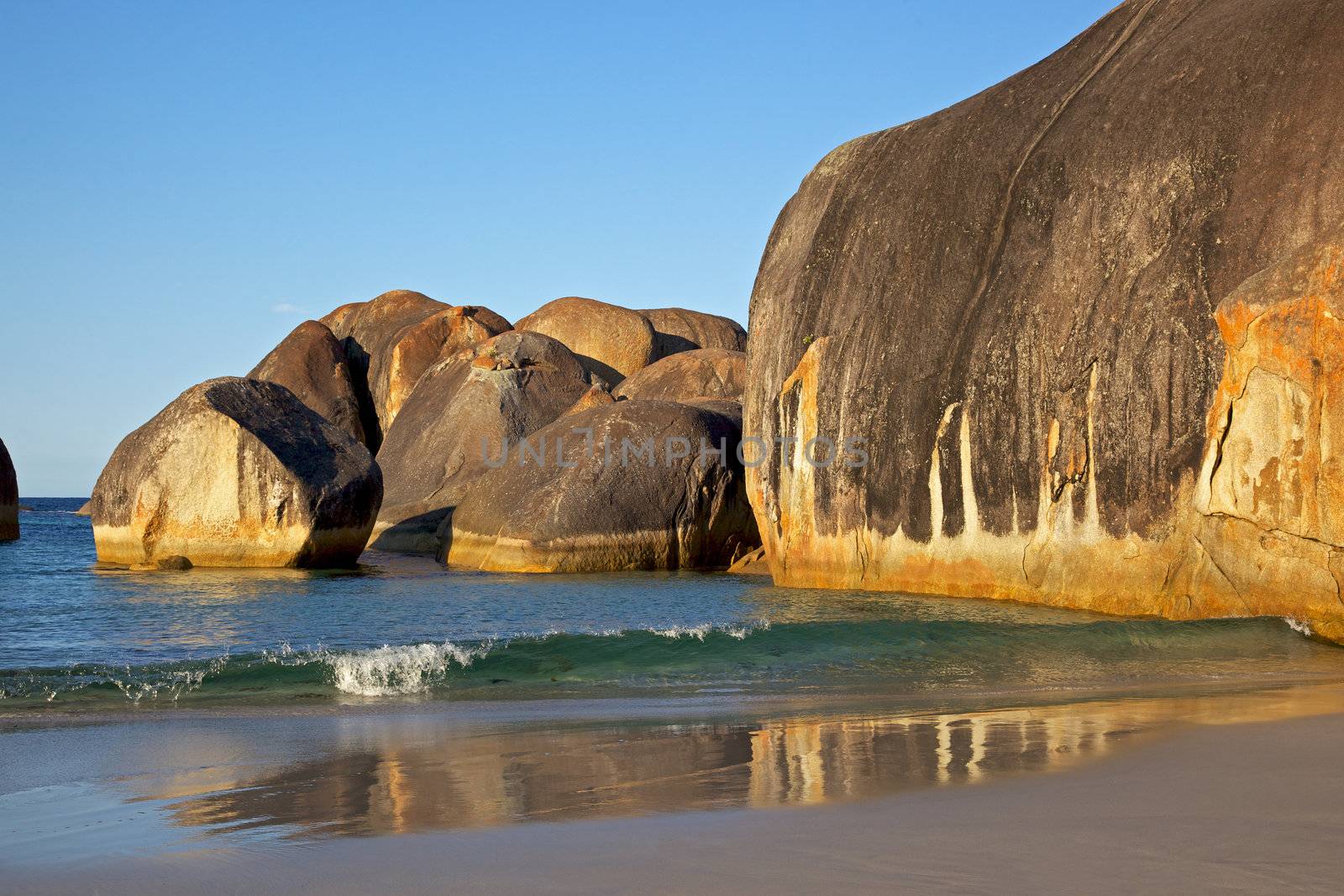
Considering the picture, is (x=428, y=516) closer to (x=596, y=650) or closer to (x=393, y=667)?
(x=596, y=650)

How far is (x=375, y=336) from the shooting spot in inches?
1485

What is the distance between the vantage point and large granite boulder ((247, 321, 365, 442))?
34.8 m

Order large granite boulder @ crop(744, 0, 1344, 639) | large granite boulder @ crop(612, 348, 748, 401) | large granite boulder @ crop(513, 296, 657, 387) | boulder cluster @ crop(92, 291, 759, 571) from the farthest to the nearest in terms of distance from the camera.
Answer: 1. large granite boulder @ crop(513, 296, 657, 387)
2. large granite boulder @ crop(612, 348, 748, 401)
3. boulder cluster @ crop(92, 291, 759, 571)
4. large granite boulder @ crop(744, 0, 1344, 639)

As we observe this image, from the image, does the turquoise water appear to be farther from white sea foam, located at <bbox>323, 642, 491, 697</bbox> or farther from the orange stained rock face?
the orange stained rock face

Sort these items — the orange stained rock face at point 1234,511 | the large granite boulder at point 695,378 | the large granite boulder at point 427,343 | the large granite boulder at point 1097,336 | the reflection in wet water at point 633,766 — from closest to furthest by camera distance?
1. the reflection in wet water at point 633,766
2. the orange stained rock face at point 1234,511
3. the large granite boulder at point 1097,336
4. the large granite boulder at point 695,378
5. the large granite boulder at point 427,343

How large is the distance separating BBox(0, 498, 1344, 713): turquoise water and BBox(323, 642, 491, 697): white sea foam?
0.02m

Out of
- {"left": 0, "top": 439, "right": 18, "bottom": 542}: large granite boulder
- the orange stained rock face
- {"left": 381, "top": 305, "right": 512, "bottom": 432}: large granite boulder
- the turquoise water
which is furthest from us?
{"left": 381, "top": 305, "right": 512, "bottom": 432}: large granite boulder

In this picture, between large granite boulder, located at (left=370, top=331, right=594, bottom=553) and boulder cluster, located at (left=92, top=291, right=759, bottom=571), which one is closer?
boulder cluster, located at (left=92, top=291, right=759, bottom=571)

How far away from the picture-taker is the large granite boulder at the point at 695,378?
2598 centimetres

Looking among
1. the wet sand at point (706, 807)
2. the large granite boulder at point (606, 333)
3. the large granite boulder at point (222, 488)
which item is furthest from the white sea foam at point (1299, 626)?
the large granite boulder at point (606, 333)

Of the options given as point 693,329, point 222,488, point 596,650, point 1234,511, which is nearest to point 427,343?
point 693,329

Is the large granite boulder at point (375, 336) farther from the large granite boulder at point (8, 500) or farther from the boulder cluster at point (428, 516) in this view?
the boulder cluster at point (428, 516)

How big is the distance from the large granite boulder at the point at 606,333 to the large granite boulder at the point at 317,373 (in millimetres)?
5588

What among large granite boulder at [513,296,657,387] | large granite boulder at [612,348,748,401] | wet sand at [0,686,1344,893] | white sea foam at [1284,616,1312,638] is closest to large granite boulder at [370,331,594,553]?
large granite boulder at [612,348,748,401]
